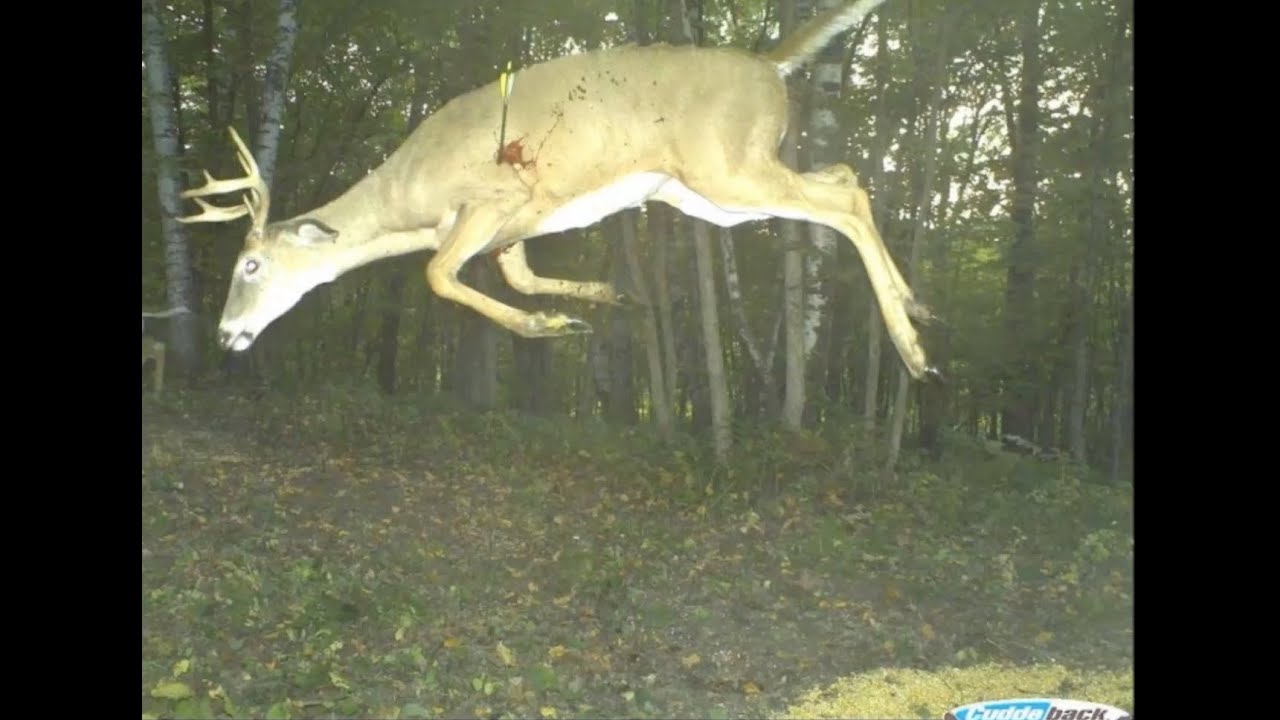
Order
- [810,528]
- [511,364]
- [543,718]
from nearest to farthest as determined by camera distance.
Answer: [543,718] → [810,528] → [511,364]

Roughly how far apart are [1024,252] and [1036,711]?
4.34ft

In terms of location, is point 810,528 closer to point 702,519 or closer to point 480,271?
point 702,519

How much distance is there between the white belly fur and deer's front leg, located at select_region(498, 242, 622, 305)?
16 centimetres

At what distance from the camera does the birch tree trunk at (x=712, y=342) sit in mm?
3160

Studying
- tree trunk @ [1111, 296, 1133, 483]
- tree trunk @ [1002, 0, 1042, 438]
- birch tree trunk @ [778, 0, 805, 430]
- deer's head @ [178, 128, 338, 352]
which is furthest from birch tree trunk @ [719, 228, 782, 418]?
deer's head @ [178, 128, 338, 352]

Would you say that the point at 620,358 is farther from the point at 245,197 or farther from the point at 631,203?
the point at 245,197

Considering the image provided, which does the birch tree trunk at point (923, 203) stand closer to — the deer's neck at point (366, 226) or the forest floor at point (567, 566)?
the forest floor at point (567, 566)

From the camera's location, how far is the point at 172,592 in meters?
2.81

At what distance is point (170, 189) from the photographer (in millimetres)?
3229

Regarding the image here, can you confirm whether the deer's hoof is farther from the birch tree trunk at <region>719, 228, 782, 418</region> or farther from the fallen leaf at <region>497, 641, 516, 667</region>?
the fallen leaf at <region>497, 641, 516, 667</region>

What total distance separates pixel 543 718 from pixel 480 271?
1.28 m

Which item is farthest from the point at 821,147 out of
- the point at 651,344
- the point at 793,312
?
the point at 651,344

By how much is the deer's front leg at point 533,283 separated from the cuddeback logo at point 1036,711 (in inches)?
60.0
